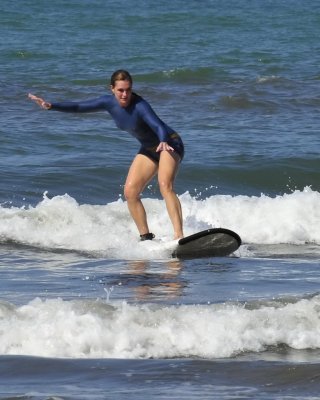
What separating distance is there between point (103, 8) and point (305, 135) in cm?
2038

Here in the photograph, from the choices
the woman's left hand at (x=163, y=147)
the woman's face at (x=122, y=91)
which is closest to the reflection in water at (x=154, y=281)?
the woman's left hand at (x=163, y=147)

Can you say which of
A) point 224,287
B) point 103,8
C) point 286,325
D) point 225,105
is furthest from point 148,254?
point 103,8

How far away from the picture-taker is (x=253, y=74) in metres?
25.1

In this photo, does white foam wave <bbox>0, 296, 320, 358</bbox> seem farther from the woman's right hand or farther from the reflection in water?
the woman's right hand

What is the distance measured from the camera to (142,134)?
11133 mm

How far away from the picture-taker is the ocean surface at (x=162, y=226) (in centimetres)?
734

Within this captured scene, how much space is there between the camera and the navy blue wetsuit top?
10898 mm

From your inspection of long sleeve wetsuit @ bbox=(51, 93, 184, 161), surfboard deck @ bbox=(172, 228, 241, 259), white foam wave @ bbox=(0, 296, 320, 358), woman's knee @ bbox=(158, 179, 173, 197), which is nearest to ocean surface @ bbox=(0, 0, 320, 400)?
white foam wave @ bbox=(0, 296, 320, 358)

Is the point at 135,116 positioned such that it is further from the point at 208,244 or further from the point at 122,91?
the point at 208,244

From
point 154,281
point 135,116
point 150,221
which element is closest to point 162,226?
point 150,221

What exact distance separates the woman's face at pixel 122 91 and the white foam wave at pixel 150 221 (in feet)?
4.73

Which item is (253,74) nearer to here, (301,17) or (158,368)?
(301,17)

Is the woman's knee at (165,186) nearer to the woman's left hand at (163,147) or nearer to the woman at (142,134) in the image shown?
the woman at (142,134)

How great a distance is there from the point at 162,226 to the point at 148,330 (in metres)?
5.69
